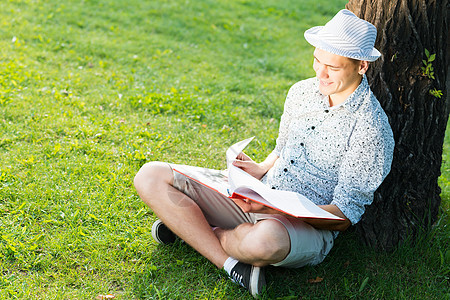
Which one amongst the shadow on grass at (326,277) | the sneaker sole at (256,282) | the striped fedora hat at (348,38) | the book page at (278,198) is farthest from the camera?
the shadow on grass at (326,277)

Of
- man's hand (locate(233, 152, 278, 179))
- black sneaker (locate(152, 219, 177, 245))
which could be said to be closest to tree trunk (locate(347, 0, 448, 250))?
man's hand (locate(233, 152, 278, 179))

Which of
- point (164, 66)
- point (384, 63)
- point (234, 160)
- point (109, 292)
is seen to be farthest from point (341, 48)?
point (164, 66)

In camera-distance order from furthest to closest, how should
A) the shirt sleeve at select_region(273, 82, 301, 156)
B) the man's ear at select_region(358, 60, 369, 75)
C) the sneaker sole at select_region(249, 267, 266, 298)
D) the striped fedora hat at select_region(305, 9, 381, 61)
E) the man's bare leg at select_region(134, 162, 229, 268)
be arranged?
the shirt sleeve at select_region(273, 82, 301, 156), the man's bare leg at select_region(134, 162, 229, 268), the sneaker sole at select_region(249, 267, 266, 298), the man's ear at select_region(358, 60, 369, 75), the striped fedora hat at select_region(305, 9, 381, 61)

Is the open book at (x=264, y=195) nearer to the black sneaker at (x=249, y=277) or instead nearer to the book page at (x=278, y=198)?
the book page at (x=278, y=198)

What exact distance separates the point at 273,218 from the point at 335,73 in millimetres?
952

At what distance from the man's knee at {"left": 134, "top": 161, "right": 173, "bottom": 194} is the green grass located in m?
0.47

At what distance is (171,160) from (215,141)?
2.14 ft

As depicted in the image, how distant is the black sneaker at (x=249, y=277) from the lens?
3.12m

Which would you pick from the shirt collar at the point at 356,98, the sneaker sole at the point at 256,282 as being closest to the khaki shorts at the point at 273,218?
the sneaker sole at the point at 256,282

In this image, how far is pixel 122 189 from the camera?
4.16m

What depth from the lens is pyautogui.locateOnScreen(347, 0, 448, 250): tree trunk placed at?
336 centimetres

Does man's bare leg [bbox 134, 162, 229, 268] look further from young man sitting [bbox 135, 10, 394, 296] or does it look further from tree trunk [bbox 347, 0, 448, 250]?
tree trunk [bbox 347, 0, 448, 250]

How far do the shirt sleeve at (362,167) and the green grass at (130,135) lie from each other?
0.60 metres

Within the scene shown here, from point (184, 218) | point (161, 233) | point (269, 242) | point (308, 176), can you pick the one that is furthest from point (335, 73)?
point (161, 233)
